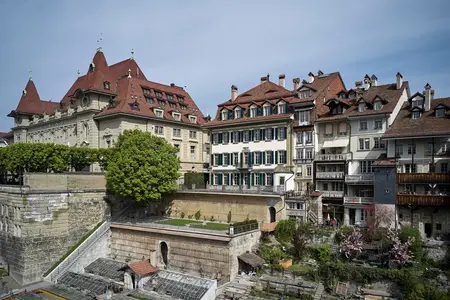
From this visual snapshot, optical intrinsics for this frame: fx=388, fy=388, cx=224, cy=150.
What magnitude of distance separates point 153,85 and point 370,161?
3492 centimetres

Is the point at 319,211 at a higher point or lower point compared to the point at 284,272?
higher

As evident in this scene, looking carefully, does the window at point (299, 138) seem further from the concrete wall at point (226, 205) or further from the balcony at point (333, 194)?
the concrete wall at point (226, 205)

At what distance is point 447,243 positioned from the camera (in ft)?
98.9

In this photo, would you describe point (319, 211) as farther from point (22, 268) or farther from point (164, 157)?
point (22, 268)

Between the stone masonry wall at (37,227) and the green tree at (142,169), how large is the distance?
5.00 m

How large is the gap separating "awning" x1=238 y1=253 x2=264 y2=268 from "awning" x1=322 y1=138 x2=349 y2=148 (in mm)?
14706

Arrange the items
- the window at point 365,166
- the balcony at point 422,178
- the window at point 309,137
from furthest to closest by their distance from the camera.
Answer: the window at point 309,137 → the window at point 365,166 → the balcony at point 422,178

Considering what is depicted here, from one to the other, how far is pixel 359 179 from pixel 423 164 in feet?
18.6

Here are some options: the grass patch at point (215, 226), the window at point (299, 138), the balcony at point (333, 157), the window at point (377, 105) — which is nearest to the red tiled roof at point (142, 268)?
the grass patch at point (215, 226)

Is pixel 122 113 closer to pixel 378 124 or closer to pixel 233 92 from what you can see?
pixel 233 92

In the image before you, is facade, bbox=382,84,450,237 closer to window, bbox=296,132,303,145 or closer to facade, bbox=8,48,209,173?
window, bbox=296,132,303,145

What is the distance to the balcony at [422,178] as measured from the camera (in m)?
32.0

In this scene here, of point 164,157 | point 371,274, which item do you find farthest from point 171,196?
point 371,274

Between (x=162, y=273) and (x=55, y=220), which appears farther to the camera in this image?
(x=55, y=220)
